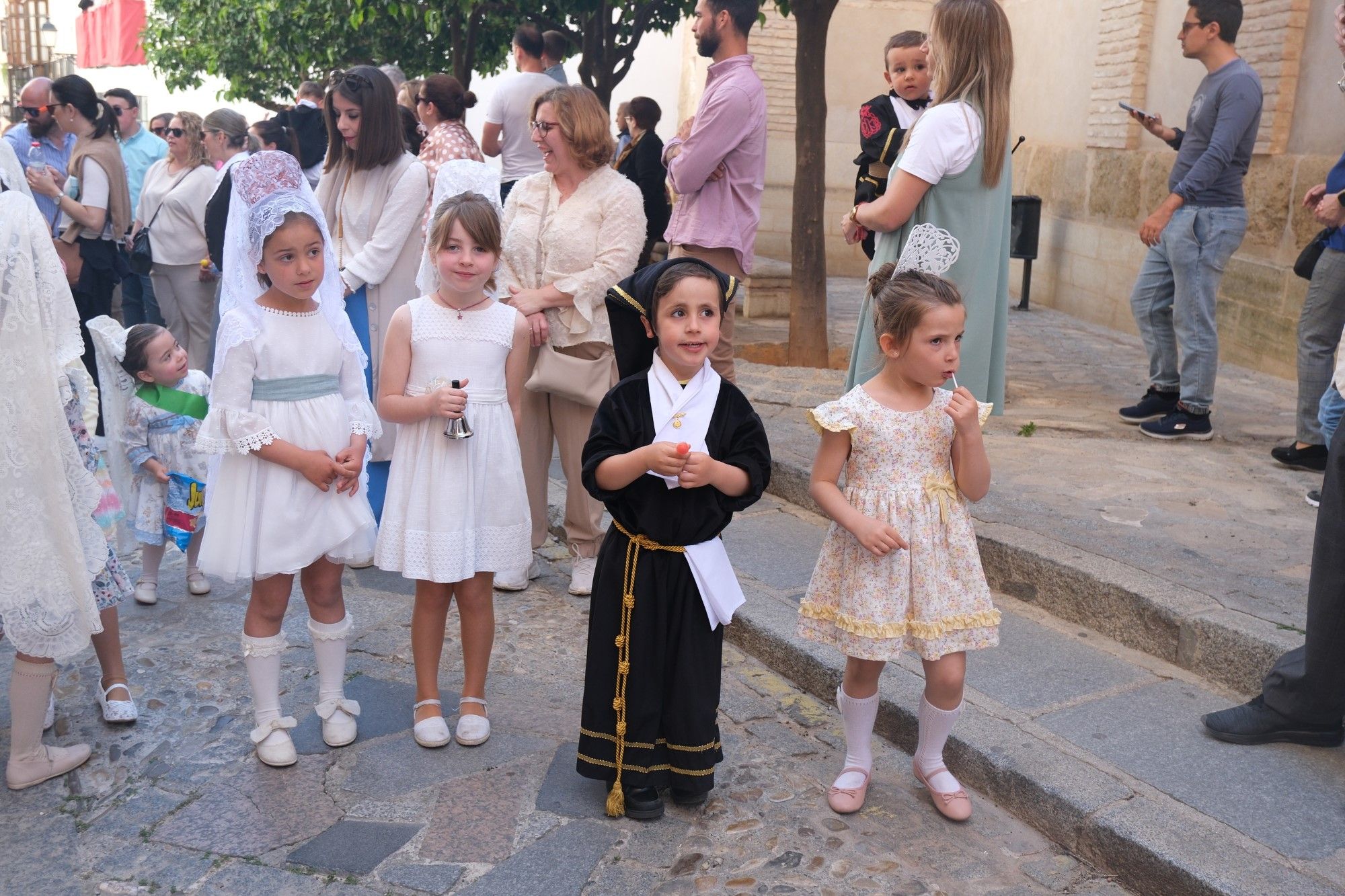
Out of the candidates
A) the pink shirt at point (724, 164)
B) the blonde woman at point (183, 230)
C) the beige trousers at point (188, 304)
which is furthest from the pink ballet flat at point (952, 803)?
the beige trousers at point (188, 304)

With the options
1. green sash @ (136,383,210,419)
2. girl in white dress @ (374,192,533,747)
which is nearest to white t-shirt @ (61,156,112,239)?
green sash @ (136,383,210,419)

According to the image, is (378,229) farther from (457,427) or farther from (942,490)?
(942,490)

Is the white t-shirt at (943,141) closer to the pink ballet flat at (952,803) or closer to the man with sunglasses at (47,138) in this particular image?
the pink ballet flat at (952,803)

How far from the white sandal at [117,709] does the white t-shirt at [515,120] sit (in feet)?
13.9

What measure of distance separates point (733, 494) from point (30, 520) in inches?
75.2

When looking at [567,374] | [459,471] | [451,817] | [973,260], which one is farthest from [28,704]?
[973,260]

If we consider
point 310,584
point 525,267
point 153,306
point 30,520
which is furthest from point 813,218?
point 30,520

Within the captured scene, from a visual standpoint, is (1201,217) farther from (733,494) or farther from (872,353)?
(733,494)

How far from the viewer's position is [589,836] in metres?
3.36

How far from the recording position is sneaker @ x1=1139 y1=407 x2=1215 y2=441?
670 centimetres

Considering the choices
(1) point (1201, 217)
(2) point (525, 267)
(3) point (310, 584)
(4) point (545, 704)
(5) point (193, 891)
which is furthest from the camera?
(1) point (1201, 217)

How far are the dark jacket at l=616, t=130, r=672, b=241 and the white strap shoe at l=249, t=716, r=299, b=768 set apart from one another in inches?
203

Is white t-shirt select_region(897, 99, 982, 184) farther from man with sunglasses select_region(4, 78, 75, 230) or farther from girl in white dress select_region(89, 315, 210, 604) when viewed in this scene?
→ man with sunglasses select_region(4, 78, 75, 230)

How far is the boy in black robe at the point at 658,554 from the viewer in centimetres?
331
